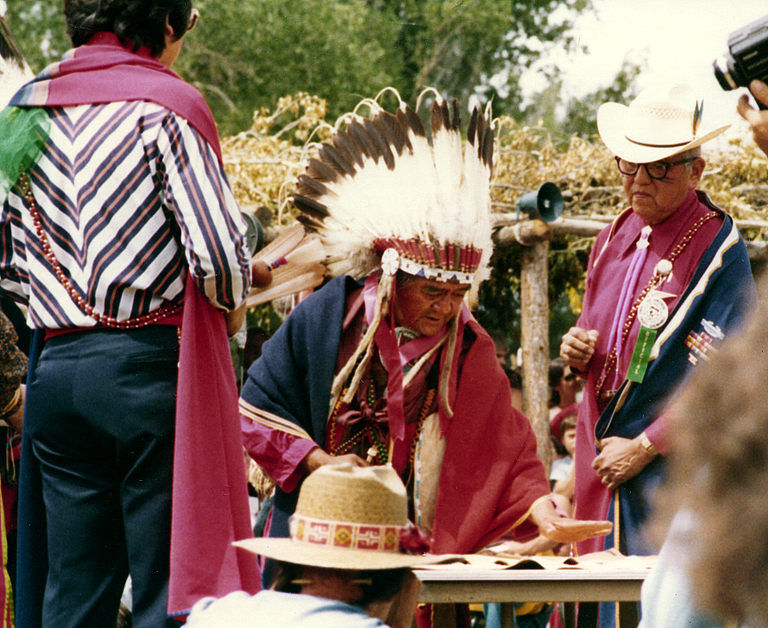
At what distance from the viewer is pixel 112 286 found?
2.30 meters

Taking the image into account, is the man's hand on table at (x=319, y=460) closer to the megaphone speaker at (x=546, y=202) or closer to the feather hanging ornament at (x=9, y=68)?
the feather hanging ornament at (x=9, y=68)

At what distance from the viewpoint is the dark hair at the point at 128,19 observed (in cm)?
244

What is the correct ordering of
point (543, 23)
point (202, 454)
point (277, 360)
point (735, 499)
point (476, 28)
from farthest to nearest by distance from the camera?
point (543, 23) → point (476, 28) → point (277, 360) → point (202, 454) → point (735, 499)

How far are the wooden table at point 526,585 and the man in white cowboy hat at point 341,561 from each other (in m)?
0.61

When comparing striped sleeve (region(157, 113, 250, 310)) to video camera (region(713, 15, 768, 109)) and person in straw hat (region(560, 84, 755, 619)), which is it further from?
person in straw hat (region(560, 84, 755, 619))

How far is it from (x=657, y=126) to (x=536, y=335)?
3172 mm

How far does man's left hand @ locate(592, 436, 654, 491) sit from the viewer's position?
3.36 m

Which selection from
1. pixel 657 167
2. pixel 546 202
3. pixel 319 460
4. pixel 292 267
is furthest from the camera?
pixel 546 202

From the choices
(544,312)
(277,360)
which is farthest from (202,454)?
(544,312)

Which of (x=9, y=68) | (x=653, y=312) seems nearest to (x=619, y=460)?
(x=653, y=312)

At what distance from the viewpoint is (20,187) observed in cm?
243

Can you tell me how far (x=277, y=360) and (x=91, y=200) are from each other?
40.7 inches

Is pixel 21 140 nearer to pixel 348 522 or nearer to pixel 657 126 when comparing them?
pixel 348 522

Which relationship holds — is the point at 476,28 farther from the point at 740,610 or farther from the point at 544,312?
the point at 740,610
